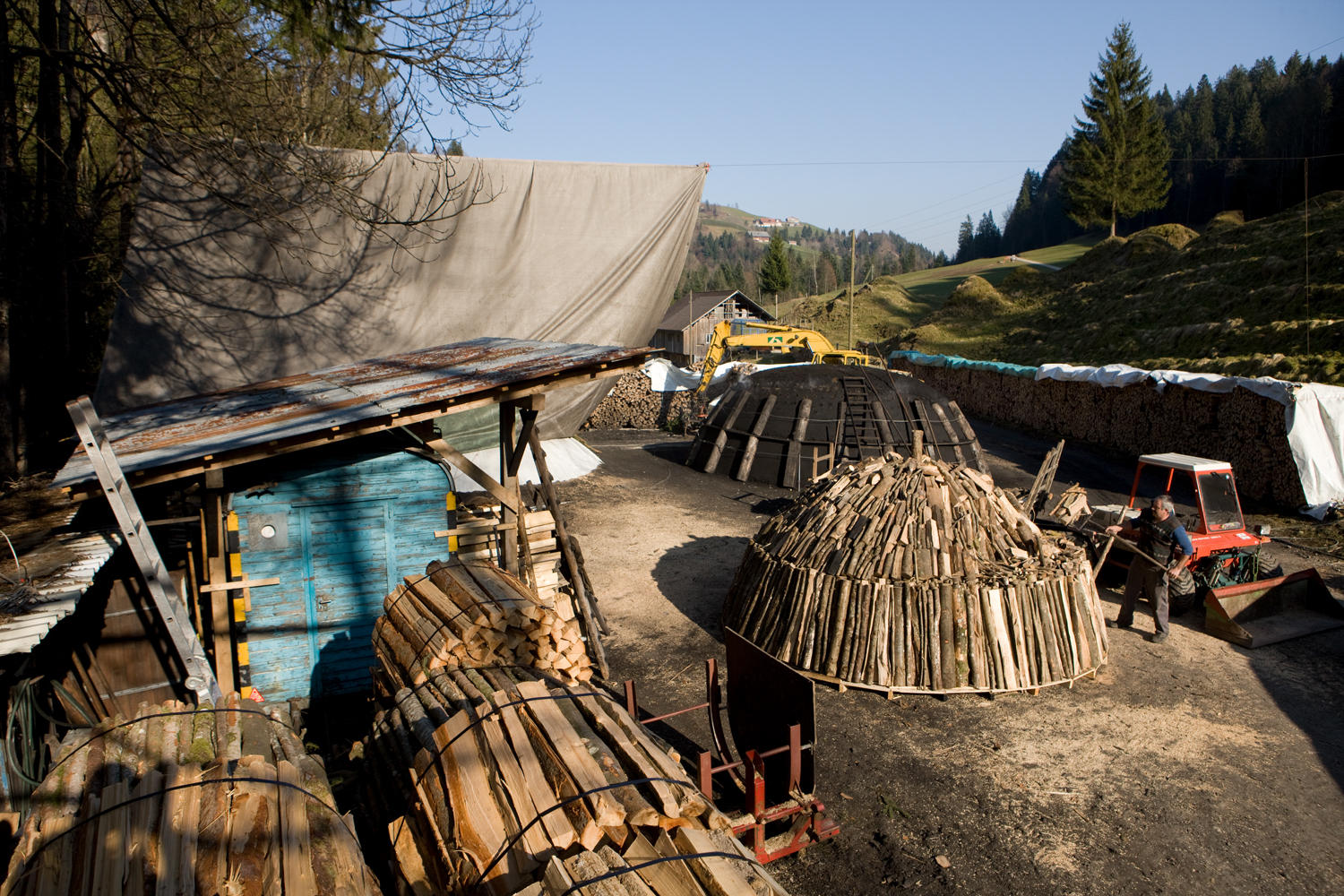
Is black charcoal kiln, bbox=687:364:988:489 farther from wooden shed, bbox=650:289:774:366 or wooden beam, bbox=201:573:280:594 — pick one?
wooden shed, bbox=650:289:774:366

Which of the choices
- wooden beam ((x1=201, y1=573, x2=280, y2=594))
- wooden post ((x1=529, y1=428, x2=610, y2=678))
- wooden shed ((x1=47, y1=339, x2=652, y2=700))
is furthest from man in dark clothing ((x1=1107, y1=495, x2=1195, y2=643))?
wooden beam ((x1=201, y1=573, x2=280, y2=594))

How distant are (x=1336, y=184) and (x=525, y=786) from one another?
64481 mm

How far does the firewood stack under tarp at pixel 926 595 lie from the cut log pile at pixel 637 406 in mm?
20560

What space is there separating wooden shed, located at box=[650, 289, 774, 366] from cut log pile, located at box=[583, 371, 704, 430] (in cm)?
2279

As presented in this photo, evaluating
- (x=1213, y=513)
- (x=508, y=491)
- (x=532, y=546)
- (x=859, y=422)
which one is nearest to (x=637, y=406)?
(x=859, y=422)

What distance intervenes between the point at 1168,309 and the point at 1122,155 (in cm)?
3510

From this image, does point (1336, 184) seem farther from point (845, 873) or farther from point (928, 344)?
point (845, 873)

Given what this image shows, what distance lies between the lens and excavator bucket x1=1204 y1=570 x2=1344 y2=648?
10609 mm

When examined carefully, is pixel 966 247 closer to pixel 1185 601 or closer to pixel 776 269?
pixel 776 269

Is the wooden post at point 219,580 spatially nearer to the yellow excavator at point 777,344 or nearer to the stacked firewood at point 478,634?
the stacked firewood at point 478,634

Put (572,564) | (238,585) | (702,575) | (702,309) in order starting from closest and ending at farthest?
(238,585) < (572,564) < (702,575) < (702,309)

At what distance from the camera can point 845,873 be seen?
247 inches

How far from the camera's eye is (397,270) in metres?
17.7

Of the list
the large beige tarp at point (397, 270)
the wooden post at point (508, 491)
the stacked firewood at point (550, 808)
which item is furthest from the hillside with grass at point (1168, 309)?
the stacked firewood at point (550, 808)
